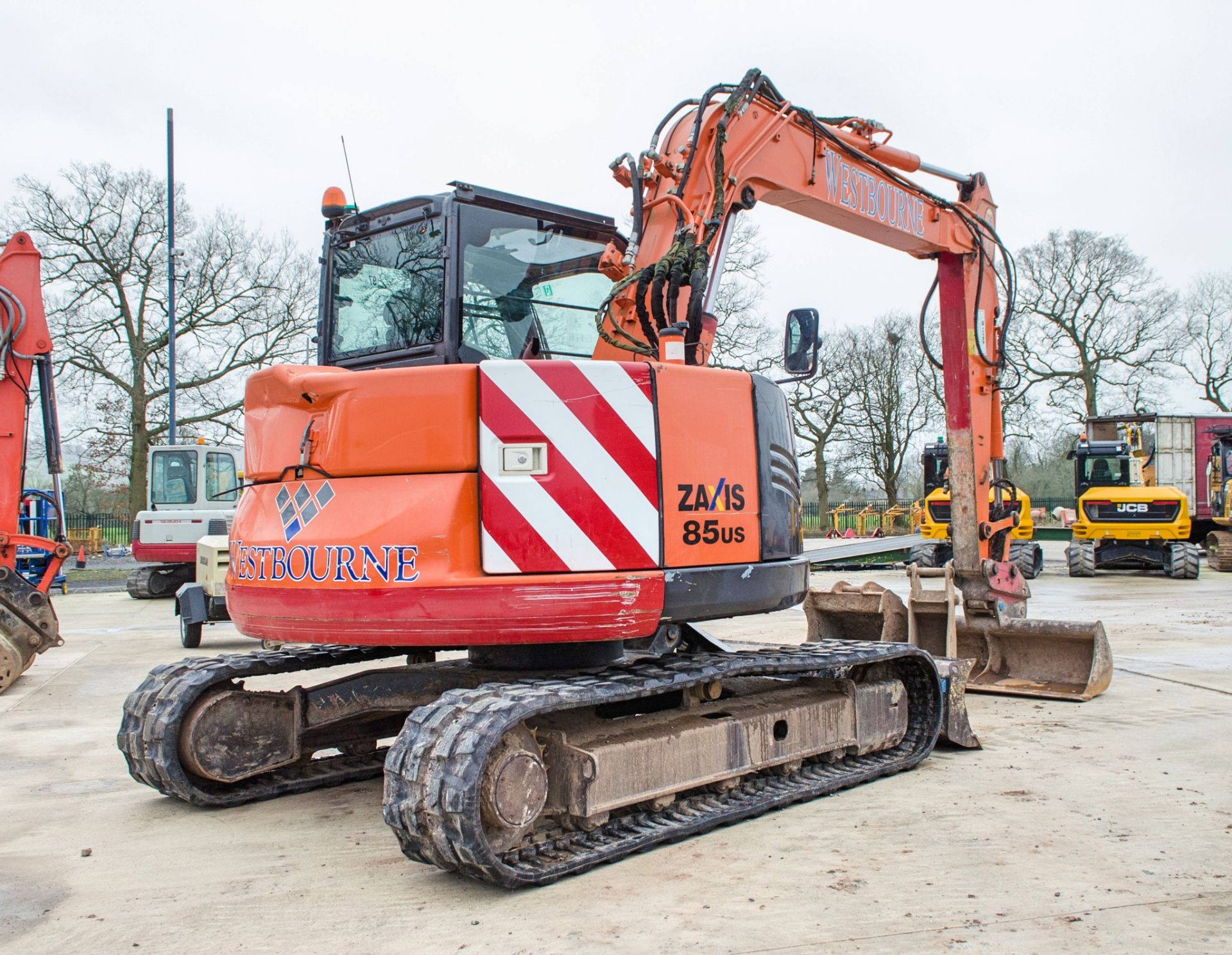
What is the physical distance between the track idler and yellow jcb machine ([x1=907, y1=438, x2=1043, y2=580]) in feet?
42.0

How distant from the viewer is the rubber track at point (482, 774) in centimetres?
338

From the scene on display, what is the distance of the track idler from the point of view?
26.1ft

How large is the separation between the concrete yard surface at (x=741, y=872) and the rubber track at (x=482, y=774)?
0.07 meters

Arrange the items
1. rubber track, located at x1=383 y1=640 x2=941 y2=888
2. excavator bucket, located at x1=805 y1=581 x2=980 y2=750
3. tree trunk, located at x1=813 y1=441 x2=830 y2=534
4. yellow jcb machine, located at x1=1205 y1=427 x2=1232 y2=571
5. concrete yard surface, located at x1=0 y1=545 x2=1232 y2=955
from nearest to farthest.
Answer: concrete yard surface, located at x1=0 y1=545 x2=1232 y2=955
rubber track, located at x1=383 y1=640 x2=941 y2=888
excavator bucket, located at x1=805 y1=581 x2=980 y2=750
yellow jcb machine, located at x1=1205 y1=427 x2=1232 y2=571
tree trunk, located at x1=813 y1=441 x2=830 y2=534

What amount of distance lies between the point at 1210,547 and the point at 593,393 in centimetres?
2220

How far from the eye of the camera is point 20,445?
847 cm

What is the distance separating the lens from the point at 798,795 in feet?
14.5

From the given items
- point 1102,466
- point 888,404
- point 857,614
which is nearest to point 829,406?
point 888,404

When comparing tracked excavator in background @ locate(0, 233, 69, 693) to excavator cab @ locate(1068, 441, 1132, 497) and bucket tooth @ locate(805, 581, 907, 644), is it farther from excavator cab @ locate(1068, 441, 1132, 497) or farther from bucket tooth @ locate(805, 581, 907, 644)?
excavator cab @ locate(1068, 441, 1132, 497)

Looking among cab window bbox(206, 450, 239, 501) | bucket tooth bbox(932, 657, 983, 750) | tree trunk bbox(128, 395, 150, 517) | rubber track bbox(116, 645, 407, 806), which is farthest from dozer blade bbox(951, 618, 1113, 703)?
tree trunk bbox(128, 395, 150, 517)

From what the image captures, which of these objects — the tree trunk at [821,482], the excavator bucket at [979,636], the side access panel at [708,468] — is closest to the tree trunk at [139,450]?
the tree trunk at [821,482]

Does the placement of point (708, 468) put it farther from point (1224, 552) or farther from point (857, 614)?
point (1224, 552)

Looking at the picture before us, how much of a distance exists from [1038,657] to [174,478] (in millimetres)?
13759

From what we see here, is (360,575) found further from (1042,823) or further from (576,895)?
(1042,823)
